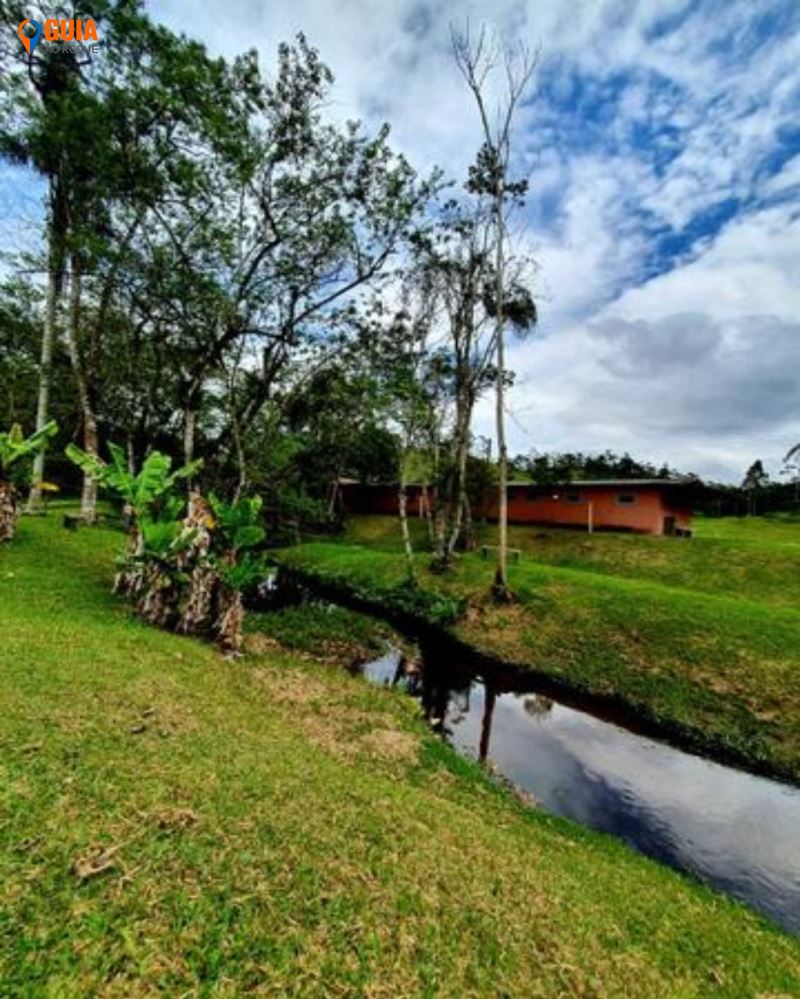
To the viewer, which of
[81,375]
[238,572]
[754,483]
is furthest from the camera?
[754,483]

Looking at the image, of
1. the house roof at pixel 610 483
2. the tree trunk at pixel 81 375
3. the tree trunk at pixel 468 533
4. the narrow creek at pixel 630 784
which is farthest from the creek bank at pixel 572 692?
the house roof at pixel 610 483

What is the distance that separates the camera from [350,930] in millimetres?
3514

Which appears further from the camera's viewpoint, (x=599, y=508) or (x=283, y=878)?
(x=599, y=508)

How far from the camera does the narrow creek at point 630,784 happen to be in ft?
22.5

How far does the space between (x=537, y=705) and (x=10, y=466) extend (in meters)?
15.4

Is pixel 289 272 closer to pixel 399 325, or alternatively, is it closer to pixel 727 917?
pixel 399 325

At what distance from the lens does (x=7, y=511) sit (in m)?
14.3

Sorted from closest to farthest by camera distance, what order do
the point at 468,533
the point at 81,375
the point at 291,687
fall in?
the point at 291,687 → the point at 81,375 → the point at 468,533

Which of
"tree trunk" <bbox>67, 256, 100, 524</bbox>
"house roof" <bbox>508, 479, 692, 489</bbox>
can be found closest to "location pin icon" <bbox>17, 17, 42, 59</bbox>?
"tree trunk" <bbox>67, 256, 100, 524</bbox>

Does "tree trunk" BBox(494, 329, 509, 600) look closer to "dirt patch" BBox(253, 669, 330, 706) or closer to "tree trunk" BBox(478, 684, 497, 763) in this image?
"tree trunk" BBox(478, 684, 497, 763)

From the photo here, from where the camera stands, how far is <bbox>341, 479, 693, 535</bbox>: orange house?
104ft

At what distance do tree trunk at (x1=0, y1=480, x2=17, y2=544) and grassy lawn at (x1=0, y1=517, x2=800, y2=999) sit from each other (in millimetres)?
8963

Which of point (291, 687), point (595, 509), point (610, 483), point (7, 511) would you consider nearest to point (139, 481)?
point (7, 511)

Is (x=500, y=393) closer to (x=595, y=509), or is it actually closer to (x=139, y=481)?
(x=139, y=481)
